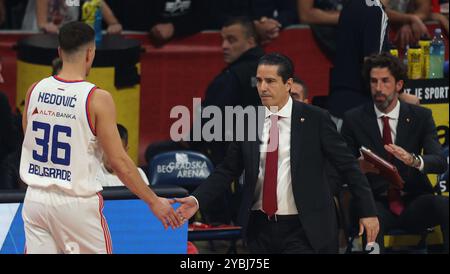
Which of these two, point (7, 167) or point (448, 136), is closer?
point (7, 167)

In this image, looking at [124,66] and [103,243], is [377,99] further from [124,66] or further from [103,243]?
[103,243]

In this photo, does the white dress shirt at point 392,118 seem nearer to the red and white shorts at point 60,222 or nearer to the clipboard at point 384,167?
the clipboard at point 384,167

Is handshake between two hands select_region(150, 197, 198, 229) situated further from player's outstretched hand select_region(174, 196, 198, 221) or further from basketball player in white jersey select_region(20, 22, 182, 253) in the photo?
basketball player in white jersey select_region(20, 22, 182, 253)

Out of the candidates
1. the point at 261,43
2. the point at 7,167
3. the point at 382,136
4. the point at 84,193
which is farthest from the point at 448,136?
the point at 84,193

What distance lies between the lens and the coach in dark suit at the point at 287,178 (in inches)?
341

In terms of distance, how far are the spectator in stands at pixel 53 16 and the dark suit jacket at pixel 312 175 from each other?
374 centimetres

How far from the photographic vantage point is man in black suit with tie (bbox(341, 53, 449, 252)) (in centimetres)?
1057

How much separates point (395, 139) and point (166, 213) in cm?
280

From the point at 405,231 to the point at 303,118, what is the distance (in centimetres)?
235

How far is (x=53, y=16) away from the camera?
12180 millimetres

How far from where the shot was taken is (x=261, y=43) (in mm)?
12641

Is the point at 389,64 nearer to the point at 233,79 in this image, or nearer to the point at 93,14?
the point at 233,79

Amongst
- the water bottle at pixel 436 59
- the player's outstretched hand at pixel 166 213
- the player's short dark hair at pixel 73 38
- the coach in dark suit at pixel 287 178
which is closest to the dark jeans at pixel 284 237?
the coach in dark suit at pixel 287 178

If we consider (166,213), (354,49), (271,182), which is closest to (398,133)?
(354,49)
